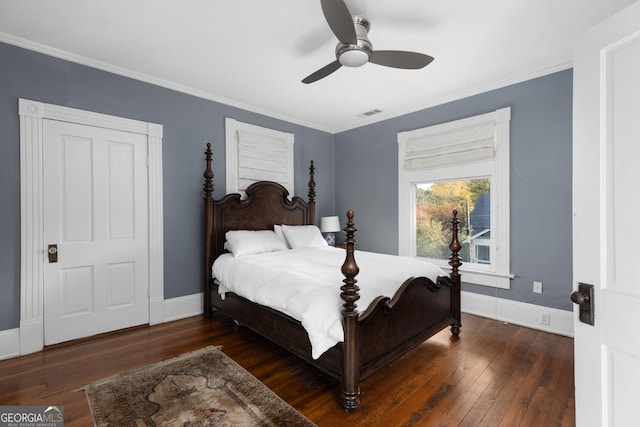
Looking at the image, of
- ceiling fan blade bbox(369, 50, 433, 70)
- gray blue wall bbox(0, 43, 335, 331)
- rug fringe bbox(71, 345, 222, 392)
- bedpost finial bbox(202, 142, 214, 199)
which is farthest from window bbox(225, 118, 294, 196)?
ceiling fan blade bbox(369, 50, 433, 70)

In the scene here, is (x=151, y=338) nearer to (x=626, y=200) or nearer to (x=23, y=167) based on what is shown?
(x=23, y=167)

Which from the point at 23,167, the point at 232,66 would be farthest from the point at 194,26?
the point at 23,167

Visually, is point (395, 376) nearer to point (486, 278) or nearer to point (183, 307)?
point (486, 278)

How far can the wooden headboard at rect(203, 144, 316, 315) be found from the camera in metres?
3.57

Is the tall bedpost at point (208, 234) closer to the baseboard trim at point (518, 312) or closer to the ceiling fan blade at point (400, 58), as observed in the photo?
the ceiling fan blade at point (400, 58)

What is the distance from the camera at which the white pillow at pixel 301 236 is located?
4.00m

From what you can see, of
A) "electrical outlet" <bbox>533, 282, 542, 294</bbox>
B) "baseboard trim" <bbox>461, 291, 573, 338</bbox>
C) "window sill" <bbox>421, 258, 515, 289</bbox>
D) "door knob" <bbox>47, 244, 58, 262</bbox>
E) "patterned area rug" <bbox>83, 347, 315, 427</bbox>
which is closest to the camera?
"patterned area rug" <bbox>83, 347, 315, 427</bbox>

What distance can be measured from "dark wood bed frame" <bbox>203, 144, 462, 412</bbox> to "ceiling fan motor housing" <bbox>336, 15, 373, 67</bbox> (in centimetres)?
122

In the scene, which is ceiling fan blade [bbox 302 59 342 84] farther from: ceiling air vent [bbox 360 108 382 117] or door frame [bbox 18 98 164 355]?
door frame [bbox 18 98 164 355]

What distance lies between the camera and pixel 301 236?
4074 mm

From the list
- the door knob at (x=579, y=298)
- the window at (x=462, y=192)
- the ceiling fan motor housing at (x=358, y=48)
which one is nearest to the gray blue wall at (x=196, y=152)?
the window at (x=462, y=192)

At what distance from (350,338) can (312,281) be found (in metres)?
0.54

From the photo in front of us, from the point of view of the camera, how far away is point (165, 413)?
5.94 feet

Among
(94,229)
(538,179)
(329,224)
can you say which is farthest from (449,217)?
(94,229)
